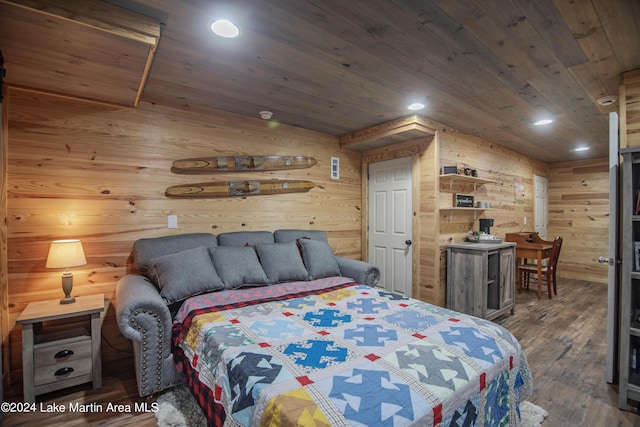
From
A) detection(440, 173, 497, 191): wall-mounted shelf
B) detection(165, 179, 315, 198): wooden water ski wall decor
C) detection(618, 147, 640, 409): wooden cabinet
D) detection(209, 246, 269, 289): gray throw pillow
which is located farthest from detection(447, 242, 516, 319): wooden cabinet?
detection(209, 246, 269, 289): gray throw pillow

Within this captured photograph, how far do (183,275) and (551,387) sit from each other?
2.85m

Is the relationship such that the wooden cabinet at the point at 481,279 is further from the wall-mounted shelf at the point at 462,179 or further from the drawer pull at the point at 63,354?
the drawer pull at the point at 63,354

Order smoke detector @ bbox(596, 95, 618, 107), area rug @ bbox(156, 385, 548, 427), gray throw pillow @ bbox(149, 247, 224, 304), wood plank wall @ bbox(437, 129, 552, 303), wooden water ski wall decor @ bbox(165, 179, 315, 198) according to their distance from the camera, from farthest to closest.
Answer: wood plank wall @ bbox(437, 129, 552, 303)
wooden water ski wall decor @ bbox(165, 179, 315, 198)
smoke detector @ bbox(596, 95, 618, 107)
gray throw pillow @ bbox(149, 247, 224, 304)
area rug @ bbox(156, 385, 548, 427)

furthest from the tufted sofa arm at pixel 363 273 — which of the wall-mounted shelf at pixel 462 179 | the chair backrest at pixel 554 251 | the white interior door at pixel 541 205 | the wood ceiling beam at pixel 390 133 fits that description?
the white interior door at pixel 541 205

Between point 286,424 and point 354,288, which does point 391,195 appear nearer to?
point 354,288

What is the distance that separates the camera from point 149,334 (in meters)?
1.94

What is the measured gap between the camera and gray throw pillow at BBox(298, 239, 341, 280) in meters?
2.92

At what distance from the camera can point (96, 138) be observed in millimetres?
2492

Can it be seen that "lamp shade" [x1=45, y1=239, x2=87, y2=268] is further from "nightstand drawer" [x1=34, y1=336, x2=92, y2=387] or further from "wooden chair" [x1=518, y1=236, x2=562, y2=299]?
"wooden chair" [x1=518, y1=236, x2=562, y2=299]

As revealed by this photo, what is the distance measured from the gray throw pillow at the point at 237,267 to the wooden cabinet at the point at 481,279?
2.21 metres

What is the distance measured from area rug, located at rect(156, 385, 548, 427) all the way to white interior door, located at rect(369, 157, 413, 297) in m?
1.82

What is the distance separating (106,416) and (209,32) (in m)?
2.43

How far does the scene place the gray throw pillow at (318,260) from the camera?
292 cm

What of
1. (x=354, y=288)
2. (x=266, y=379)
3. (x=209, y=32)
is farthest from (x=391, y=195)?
(x=266, y=379)
